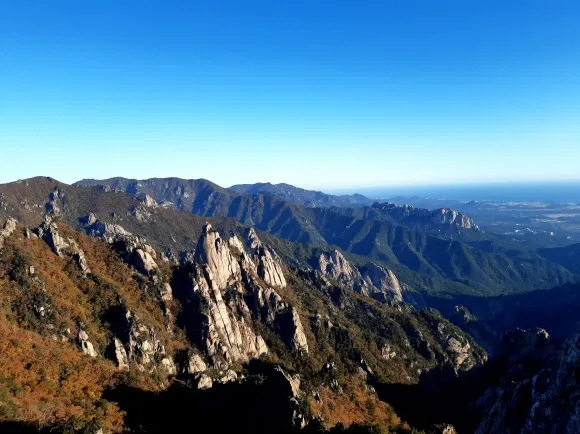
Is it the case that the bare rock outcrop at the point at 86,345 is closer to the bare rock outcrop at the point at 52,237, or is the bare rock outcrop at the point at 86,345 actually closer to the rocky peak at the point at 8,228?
the bare rock outcrop at the point at 52,237

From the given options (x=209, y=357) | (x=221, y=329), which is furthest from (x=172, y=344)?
(x=221, y=329)

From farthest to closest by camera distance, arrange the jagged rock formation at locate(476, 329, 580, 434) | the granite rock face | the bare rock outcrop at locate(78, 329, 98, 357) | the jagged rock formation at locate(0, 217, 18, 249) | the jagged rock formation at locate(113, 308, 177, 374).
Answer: the granite rock face
the jagged rock formation at locate(0, 217, 18, 249)
the jagged rock formation at locate(113, 308, 177, 374)
the bare rock outcrop at locate(78, 329, 98, 357)
the jagged rock formation at locate(476, 329, 580, 434)

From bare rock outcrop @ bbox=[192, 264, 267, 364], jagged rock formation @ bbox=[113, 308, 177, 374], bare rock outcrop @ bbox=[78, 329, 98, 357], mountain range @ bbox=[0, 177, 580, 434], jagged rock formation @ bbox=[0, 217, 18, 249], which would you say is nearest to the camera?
mountain range @ bbox=[0, 177, 580, 434]

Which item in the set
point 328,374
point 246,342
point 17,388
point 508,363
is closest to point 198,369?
point 246,342

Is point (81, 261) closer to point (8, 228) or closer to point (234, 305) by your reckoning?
point (8, 228)

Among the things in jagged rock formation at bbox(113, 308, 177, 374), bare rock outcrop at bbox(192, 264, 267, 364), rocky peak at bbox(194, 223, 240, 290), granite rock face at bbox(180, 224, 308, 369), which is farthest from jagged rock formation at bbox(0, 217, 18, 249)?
rocky peak at bbox(194, 223, 240, 290)

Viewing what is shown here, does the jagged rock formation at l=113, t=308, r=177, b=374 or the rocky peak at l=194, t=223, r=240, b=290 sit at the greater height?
the rocky peak at l=194, t=223, r=240, b=290

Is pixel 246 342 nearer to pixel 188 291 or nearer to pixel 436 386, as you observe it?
pixel 188 291

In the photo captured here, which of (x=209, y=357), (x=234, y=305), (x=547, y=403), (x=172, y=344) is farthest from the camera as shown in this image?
(x=234, y=305)

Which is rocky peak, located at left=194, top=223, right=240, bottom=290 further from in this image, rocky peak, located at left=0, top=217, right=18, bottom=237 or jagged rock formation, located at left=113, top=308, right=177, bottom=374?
rocky peak, located at left=0, top=217, right=18, bottom=237

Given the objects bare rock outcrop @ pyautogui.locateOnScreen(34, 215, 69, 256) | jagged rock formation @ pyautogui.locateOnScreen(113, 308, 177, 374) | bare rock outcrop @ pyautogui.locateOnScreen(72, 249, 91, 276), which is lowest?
jagged rock formation @ pyautogui.locateOnScreen(113, 308, 177, 374)

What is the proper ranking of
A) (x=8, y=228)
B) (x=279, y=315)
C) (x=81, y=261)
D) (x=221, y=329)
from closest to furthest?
(x=8, y=228) → (x=81, y=261) → (x=221, y=329) → (x=279, y=315)
